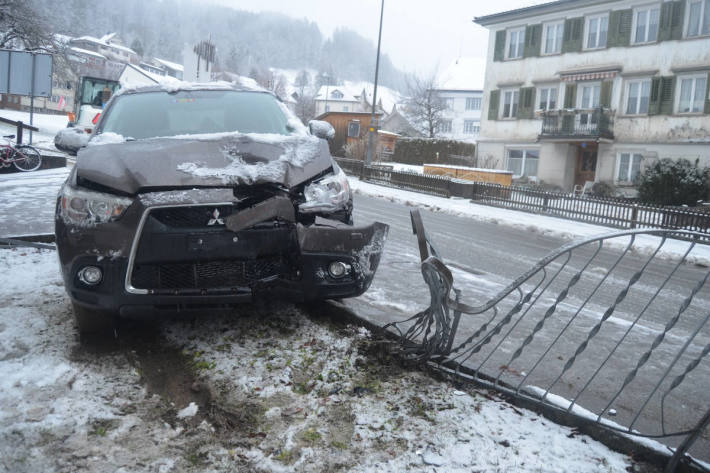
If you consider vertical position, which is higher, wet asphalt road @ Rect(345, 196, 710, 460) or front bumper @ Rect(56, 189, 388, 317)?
front bumper @ Rect(56, 189, 388, 317)

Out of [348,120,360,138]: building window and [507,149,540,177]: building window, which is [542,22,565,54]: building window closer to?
[507,149,540,177]: building window

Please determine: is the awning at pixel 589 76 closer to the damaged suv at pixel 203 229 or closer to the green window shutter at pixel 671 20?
the green window shutter at pixel 671 20

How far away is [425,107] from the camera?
54.2 metres

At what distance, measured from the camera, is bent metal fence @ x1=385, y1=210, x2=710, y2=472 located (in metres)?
2.86

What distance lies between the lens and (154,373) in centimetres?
331

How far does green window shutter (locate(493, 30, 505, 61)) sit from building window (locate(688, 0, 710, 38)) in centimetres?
1017

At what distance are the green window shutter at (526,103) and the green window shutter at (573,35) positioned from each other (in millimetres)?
2826

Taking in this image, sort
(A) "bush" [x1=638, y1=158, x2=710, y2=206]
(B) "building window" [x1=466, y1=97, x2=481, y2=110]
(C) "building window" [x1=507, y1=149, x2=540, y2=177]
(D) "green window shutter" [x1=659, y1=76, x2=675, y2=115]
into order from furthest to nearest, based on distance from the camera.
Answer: (B) "building window" [x1=466, y1=97, x2=481, y2=110], (C) "building window" [x1=507, y1=149, x2=540, y2=177], (D) "green window shutter" [x1=659, y1=76, x2=675, y2=115], (A) "bush" [x1=638, y1=158, x2=710, y2=206]

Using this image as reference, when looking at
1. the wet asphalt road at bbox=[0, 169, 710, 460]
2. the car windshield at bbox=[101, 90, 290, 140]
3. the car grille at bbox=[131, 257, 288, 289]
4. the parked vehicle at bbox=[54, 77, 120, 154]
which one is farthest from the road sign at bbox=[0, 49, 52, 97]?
the car grille at bbox=[131, 257, 288, 289]

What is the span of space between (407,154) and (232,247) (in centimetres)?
4253

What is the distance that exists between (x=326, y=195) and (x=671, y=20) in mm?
28785

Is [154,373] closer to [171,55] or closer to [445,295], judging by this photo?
[445,295]

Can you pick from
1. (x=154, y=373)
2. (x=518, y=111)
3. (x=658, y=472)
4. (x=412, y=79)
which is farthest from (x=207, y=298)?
(x=412, y=79)

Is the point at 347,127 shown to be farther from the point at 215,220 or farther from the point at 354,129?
the point at 215,220
